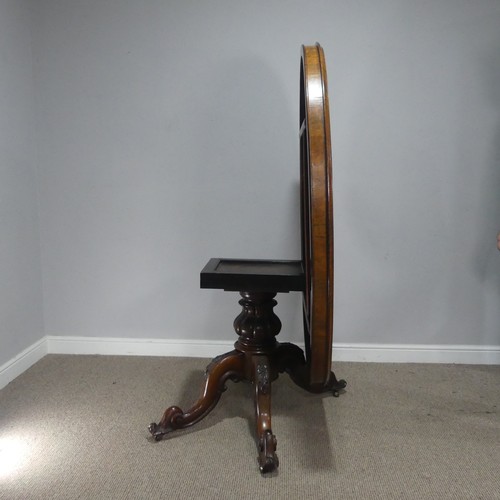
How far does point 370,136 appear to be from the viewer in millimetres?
2299

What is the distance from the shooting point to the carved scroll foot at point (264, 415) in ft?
4.78

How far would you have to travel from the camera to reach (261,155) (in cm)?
234

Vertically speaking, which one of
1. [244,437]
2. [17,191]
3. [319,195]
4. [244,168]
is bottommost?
[244,437]

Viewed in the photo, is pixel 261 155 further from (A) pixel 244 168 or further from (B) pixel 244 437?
(B) pixel 244 437

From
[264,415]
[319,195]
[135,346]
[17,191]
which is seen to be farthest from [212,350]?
[319,195]

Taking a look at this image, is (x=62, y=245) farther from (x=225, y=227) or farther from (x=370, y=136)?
(x=370, y=136)

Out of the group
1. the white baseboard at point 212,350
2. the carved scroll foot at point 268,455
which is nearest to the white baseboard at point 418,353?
the white baseboard at point 212,350

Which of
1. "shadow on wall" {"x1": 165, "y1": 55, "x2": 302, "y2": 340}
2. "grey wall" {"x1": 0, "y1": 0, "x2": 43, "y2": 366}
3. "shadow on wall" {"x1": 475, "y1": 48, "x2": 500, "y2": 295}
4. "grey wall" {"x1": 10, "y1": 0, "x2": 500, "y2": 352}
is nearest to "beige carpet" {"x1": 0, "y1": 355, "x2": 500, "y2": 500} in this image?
"grey wall" {"x1": 0, "y1": 0, "x2": 43, "y2": 366}

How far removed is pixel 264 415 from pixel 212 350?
2.94 feet

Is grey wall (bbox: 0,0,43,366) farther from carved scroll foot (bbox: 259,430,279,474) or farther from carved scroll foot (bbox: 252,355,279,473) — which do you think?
carved scroll foot (bbox: 259,430,279,474)

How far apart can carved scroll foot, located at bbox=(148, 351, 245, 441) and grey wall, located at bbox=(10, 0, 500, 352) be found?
2.14 feet

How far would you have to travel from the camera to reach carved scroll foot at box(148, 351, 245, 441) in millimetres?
1661

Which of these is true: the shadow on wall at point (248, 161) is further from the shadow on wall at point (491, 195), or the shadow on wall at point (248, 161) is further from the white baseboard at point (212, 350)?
the shadow on wall at point (491, 195)

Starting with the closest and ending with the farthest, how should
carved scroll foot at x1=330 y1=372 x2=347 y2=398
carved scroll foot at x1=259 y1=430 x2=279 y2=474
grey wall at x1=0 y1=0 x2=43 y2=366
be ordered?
carved scroll foot at x1=259 y1=430 x2=279 y2=474 → carved scroll foot at x1=330 y1=372 x2=347 y2=398 → grey wall at x1=0 y1=0 x2=43 y2=366
